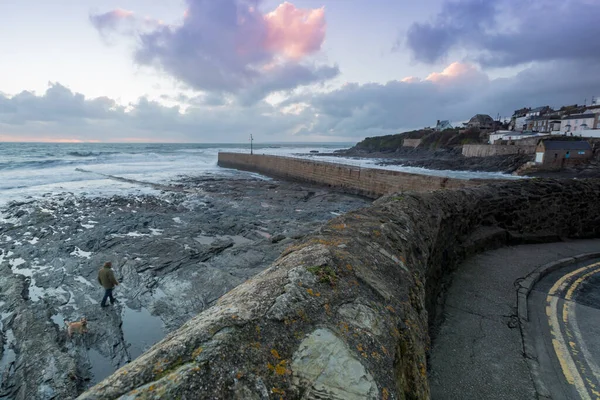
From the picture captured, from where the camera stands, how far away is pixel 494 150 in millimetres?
52312

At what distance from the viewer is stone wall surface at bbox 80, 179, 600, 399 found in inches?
56.7

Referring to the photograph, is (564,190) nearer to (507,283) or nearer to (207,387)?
(507,283)

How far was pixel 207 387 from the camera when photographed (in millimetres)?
1363

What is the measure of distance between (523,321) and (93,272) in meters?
12.0

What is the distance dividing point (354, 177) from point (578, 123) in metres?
61.2

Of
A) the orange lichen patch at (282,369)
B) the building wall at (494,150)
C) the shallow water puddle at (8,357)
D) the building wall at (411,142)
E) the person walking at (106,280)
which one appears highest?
the building wall at (411,142)

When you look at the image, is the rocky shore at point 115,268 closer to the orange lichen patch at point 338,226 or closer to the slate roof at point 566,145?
the orange lichen patch at point 338,226

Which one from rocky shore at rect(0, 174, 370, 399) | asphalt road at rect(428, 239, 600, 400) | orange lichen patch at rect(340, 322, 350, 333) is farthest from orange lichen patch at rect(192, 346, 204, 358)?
rocky shore at rect(0, 174, 370, 399)

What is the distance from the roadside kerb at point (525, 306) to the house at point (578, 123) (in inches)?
2682

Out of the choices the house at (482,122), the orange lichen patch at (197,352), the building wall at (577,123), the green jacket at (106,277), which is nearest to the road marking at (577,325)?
the orange lichen patch at (197,352)

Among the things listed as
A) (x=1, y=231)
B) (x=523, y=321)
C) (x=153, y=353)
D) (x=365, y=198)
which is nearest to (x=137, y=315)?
(x=153, y=353)

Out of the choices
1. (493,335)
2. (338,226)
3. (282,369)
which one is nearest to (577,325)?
(493,335)

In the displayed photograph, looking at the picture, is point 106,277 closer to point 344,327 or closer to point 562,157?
point 344,327

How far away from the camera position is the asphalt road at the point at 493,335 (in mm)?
4043
